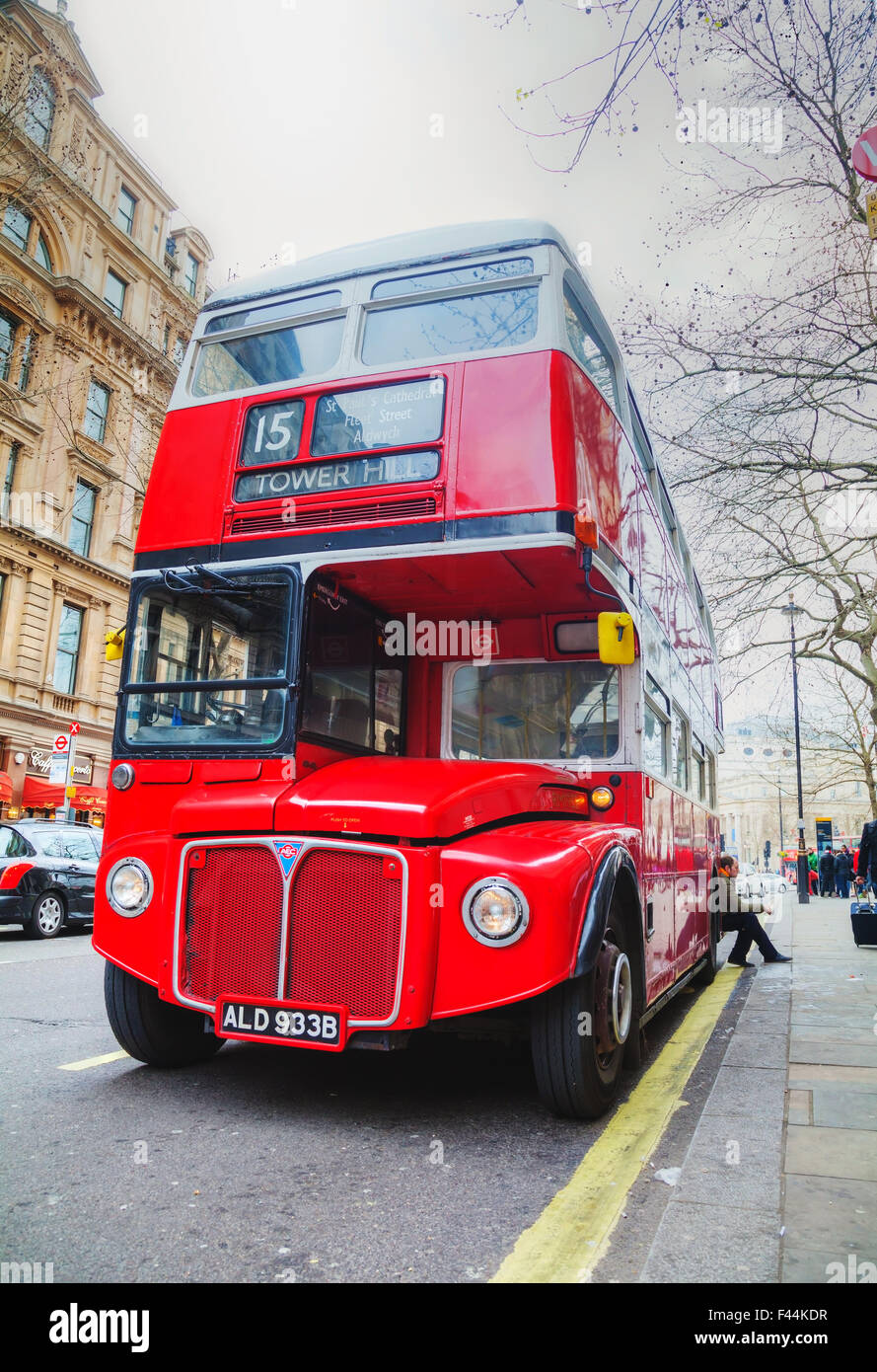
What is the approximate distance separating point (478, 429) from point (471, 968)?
247 cm

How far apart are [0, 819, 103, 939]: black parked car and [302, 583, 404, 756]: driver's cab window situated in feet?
28.5

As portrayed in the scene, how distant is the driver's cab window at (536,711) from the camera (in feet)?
17.4

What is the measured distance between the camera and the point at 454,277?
5.00m

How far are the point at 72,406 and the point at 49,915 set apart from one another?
18376mm

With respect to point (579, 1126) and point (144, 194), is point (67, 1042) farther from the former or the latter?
point (144, 194)

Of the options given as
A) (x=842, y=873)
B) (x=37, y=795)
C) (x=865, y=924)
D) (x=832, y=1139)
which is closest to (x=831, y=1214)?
(x=832, y=1139)

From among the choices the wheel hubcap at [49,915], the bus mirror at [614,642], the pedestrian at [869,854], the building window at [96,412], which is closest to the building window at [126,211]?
the building window at [96,412]

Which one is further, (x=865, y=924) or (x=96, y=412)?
(x=96, y=412)

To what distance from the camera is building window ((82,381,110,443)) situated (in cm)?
2795

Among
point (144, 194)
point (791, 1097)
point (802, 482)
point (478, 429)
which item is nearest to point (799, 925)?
point (802, 482)

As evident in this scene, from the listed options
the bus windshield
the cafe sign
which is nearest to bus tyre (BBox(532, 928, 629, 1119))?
the bus windshield

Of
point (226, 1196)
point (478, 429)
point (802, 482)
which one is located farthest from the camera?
point (802, 482)

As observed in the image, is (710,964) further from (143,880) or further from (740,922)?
(143,880)
